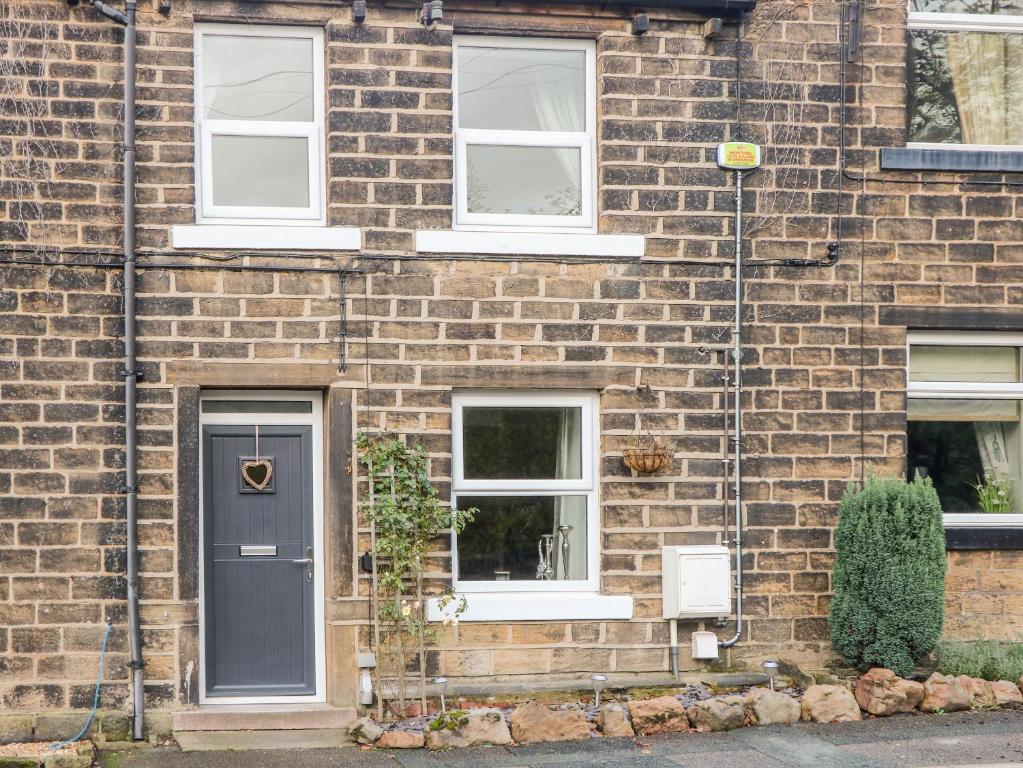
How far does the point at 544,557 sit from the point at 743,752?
201 centimetres

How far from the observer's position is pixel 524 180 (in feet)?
29.2

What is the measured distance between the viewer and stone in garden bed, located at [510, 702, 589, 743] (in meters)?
7.82

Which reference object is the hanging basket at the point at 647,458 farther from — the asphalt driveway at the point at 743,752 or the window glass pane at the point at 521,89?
the window glass pane at the point at 521,89

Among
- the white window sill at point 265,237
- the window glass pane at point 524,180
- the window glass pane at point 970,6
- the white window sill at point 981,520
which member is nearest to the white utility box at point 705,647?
the white window sill at point 981,520

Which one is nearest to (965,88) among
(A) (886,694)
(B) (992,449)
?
(B) (992,449)

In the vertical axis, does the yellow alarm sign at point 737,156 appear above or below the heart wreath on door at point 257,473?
above

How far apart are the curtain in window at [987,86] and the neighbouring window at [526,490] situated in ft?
11.5

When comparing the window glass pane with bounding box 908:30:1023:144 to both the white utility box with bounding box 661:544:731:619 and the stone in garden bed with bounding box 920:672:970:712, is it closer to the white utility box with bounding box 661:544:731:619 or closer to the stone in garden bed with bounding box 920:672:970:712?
the white utility box with bounding box 661:544:731:619

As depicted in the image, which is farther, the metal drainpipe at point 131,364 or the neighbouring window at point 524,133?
the neighbouring window at point 524,133

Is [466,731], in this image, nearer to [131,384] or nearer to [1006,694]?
[131,384]

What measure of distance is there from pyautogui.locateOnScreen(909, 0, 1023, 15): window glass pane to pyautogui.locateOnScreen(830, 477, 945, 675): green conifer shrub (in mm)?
3579

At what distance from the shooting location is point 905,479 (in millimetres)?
9109

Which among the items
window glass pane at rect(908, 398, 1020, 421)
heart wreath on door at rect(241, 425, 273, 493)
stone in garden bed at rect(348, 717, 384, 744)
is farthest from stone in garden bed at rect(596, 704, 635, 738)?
window glass pane at rect(908, 398, 1020, 421)

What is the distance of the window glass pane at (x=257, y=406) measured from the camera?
8.56m
